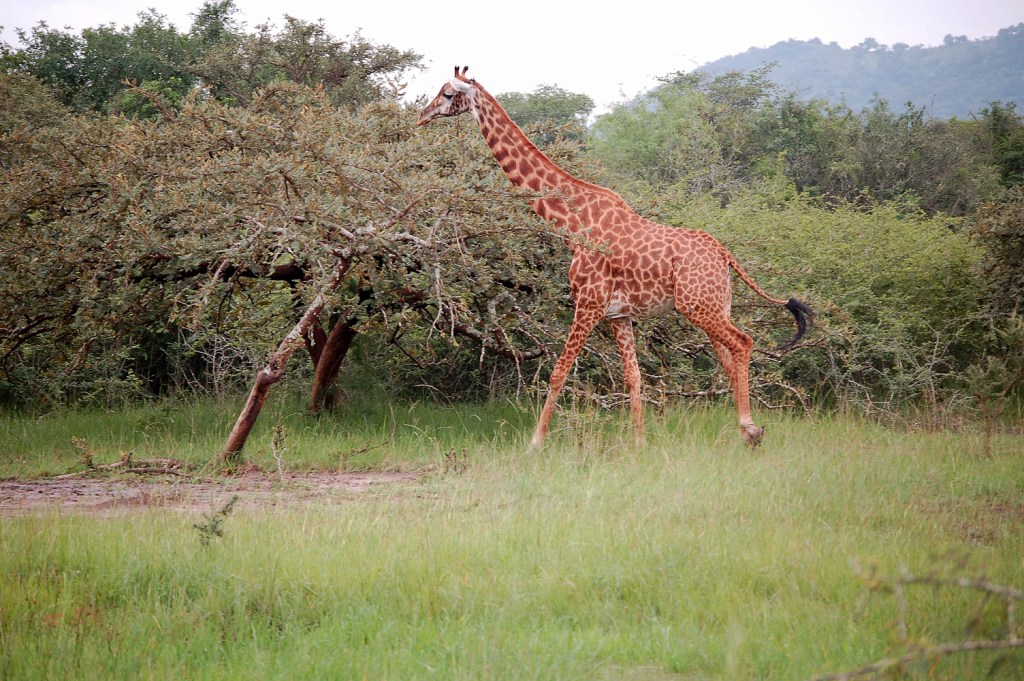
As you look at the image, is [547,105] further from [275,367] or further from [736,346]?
[275,367]

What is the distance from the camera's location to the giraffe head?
8164 millimetres

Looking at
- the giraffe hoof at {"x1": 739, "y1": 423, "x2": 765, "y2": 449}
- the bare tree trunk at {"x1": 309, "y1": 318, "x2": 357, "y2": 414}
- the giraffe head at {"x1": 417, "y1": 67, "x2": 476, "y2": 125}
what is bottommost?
the giraffe hoof at {"x1": 739, "y1": 423, "x2": 765, "y2": 449}

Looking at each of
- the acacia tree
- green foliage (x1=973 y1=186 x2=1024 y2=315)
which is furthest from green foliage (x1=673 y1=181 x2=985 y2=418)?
the acacia tree

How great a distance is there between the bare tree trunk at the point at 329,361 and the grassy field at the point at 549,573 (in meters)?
2.28

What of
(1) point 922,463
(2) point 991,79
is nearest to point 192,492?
(1) point 922,463

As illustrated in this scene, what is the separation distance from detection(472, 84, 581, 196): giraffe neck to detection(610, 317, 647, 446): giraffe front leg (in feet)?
3.90

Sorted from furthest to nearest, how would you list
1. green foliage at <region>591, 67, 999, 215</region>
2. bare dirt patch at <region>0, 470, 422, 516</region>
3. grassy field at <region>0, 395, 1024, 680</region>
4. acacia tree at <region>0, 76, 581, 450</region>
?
green foliage at <region>591, 67, 999, 215</region>
acacia tree at <region>0, 76, 581, 450</region>
bare dirt patch at <region>0, 470, 422, 516</region>
grassy field at <region>0, 395, 1024, 680</region>

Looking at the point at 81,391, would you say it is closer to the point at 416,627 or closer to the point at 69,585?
the point at 69,585

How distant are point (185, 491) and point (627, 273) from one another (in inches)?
138

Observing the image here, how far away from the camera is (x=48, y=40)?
67.0ft

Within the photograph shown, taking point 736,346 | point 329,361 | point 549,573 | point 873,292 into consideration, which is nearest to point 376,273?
point 329,361

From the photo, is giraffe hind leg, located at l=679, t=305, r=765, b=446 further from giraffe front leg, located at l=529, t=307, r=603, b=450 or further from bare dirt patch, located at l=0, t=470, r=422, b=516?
bare dirt patch, located at l=0, t=470, r=422, b=516

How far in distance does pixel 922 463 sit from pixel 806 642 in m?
3.35

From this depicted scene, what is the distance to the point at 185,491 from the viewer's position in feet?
21.4
